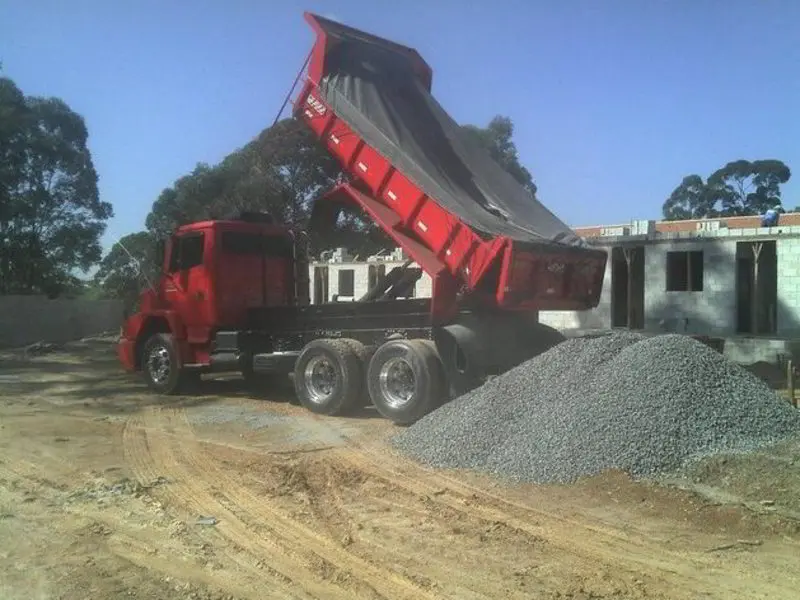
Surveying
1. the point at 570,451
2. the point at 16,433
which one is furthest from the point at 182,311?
the point at 570,451

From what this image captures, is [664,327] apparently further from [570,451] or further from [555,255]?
[570,451]

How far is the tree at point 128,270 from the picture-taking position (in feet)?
49.5

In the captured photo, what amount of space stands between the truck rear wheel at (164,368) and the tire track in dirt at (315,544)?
6060 mm

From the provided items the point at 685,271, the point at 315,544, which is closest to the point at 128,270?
the point at 685,271

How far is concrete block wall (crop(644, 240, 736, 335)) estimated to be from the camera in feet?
57.1

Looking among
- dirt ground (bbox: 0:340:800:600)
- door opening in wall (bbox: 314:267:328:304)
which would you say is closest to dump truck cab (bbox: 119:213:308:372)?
dirt ground (bbox: 0:340:800:600)

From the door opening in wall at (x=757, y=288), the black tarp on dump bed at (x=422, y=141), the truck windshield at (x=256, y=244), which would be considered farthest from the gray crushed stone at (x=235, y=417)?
the door opening in wall at (x=757, y=288)

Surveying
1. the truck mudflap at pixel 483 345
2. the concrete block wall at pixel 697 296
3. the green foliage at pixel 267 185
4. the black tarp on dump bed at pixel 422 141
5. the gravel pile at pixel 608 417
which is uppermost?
the green foliage at pixel 267 185

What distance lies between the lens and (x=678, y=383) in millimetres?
7781

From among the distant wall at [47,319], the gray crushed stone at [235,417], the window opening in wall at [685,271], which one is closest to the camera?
the gray crushed stone at [235,417]

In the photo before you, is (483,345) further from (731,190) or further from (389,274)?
(731,190)

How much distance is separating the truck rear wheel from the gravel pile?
20.8 feet

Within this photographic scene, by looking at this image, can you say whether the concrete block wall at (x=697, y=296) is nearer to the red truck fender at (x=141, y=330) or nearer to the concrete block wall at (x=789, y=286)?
the concrete block wall at (x=789, y=286)

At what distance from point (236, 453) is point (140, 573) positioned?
3750 millimetres
